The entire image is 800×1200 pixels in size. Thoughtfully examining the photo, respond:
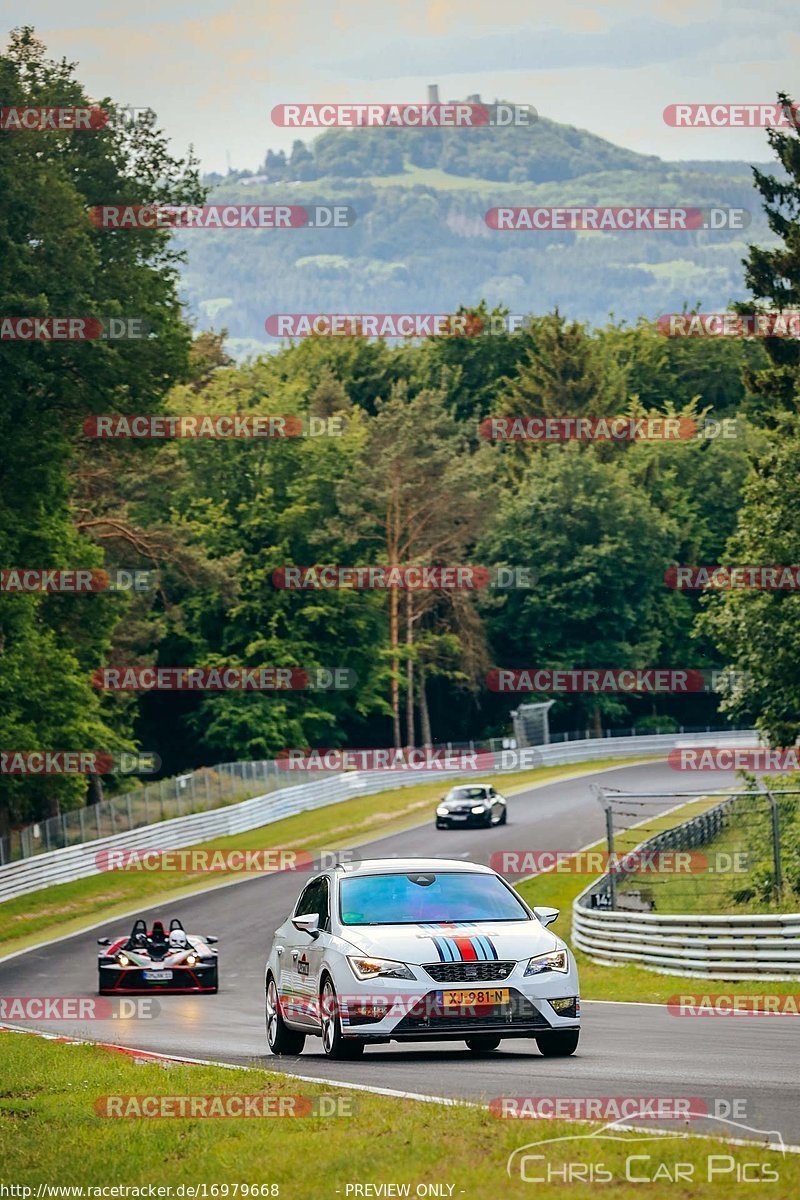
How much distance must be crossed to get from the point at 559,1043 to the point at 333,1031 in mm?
1622

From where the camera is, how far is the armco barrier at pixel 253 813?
46.2 m

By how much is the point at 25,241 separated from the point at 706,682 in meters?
59.8

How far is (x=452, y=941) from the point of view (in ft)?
41.7

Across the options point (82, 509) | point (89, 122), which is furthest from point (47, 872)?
point (89, 122)

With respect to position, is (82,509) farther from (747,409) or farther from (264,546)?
(747,409)

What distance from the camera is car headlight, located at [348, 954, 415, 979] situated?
12.5 m

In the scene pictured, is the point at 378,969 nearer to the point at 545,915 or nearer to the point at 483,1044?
the point at 545,915

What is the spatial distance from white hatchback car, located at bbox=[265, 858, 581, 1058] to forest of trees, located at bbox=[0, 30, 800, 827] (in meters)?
23.9
